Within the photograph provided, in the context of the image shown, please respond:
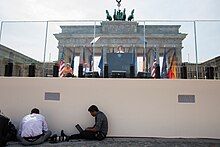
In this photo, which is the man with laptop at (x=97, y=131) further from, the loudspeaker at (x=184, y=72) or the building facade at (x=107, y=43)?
the loudspeaker at (x=184, y=72)

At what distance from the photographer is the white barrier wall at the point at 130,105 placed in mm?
6402

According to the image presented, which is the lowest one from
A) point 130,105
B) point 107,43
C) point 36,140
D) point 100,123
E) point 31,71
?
point 36,140

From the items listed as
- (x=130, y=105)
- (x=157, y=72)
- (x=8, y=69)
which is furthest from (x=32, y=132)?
(x=157, y=72)

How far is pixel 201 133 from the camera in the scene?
6.33 meters

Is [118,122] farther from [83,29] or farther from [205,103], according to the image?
[83,29]

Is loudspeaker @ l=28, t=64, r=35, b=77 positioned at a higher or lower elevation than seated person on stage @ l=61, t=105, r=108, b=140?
A: higher

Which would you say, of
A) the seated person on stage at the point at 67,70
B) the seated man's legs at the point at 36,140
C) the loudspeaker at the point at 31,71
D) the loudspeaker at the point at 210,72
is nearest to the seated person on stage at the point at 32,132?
the seated man's legs at the point at 36,140

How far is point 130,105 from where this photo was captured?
21.4 feet

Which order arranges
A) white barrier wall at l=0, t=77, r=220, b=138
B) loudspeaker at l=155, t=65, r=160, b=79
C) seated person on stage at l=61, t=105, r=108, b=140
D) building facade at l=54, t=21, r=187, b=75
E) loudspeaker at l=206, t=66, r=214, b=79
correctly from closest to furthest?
seated person on stage at l=61, t=105, r=108, b=140, white barrier wall at l=0, t=77, r=220, b=138, loudspeaker at l=206, t=66, r=214, b=79, loudspeaker at l=155, t=65, r=160, b=79, building facade at l=54, t=21, r=187, b=75

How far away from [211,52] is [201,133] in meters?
2.60

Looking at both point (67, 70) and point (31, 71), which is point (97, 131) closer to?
point (67, 70)

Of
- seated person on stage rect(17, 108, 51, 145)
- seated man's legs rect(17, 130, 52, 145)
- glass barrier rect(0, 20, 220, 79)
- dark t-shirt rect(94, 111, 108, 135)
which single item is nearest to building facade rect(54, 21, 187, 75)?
glass barrier rect(0, 20, 220, 79)

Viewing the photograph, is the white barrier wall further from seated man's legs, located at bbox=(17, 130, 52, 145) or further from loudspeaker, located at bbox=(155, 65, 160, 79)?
seated man's legs, located at bbox=(17, 130, 52, 145)

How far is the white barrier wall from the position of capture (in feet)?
21.0
